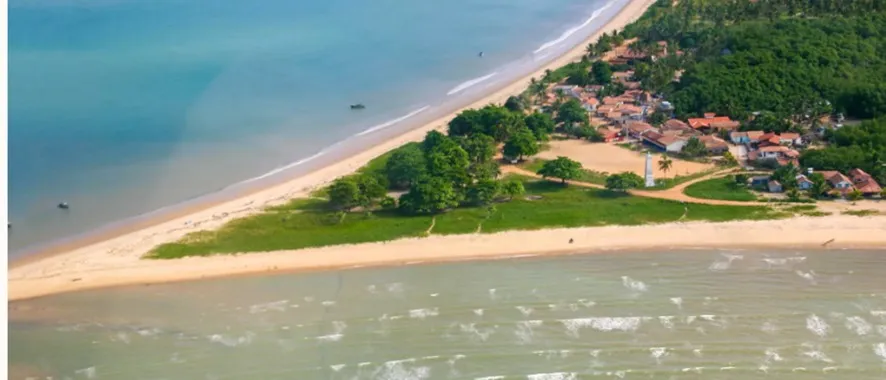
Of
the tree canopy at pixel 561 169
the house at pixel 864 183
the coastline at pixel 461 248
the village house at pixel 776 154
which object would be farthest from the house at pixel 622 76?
the coastline at pixel 461 248

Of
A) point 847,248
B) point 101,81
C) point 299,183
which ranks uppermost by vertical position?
point 101,81

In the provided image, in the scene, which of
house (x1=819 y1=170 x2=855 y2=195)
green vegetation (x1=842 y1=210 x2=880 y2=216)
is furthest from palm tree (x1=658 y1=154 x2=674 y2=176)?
green vegetation (x1=842 y1=210 x2=880 y2=216)

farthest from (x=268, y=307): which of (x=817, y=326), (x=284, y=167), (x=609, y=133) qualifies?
(x=609, y=133)

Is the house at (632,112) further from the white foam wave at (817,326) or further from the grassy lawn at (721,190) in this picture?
the white foam wave at (817,326)

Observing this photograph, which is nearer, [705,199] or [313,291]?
[313,291]

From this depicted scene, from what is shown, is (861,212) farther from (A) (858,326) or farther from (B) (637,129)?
(B) (637,129)

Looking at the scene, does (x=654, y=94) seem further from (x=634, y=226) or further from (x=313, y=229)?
(x=313, y=229)

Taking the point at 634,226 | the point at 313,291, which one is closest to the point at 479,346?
the point at 313,291
